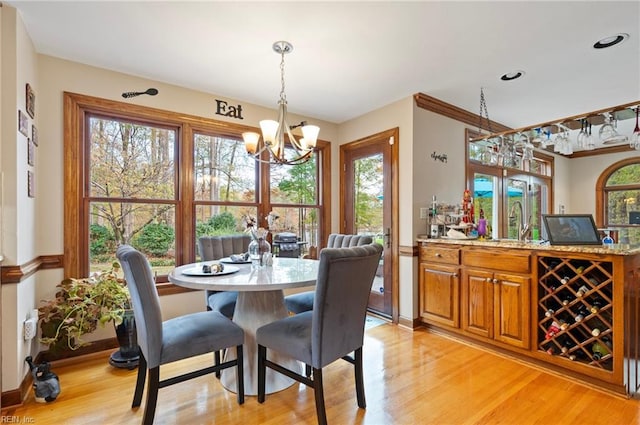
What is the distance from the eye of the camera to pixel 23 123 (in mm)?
2133

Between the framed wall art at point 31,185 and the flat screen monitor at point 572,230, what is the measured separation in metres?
3.89

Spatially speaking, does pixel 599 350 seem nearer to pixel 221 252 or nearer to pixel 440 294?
pixel 440 294

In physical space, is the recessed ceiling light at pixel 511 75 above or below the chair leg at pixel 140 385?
above

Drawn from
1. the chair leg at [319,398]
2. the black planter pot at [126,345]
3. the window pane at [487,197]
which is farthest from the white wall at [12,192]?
the window pane at [487,197]

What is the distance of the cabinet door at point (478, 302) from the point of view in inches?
109

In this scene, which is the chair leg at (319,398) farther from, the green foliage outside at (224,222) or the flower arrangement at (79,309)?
the green foliage outside at (224,222)

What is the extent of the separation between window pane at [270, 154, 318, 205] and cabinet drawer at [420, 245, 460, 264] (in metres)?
1.62

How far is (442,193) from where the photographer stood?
3650mm

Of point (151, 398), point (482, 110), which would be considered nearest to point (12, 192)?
point (151, 398)

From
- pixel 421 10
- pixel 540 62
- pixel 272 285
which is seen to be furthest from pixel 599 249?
pixel 272 285

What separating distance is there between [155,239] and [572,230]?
368 cm

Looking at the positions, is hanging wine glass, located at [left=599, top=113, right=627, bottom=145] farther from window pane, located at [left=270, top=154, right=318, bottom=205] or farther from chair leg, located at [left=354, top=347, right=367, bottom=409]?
window pane, located at [left=270, top=154, right=318, bottom=205]

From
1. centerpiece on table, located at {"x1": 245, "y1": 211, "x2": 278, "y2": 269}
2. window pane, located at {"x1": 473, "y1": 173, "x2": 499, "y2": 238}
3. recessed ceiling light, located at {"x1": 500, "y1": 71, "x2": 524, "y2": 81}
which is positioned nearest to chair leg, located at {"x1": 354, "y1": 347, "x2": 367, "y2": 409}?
centerpiece on table, located at {"x1": 245, "y1": 211, "x2": 278, "y2": 269}

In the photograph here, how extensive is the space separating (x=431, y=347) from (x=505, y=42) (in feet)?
8.58
